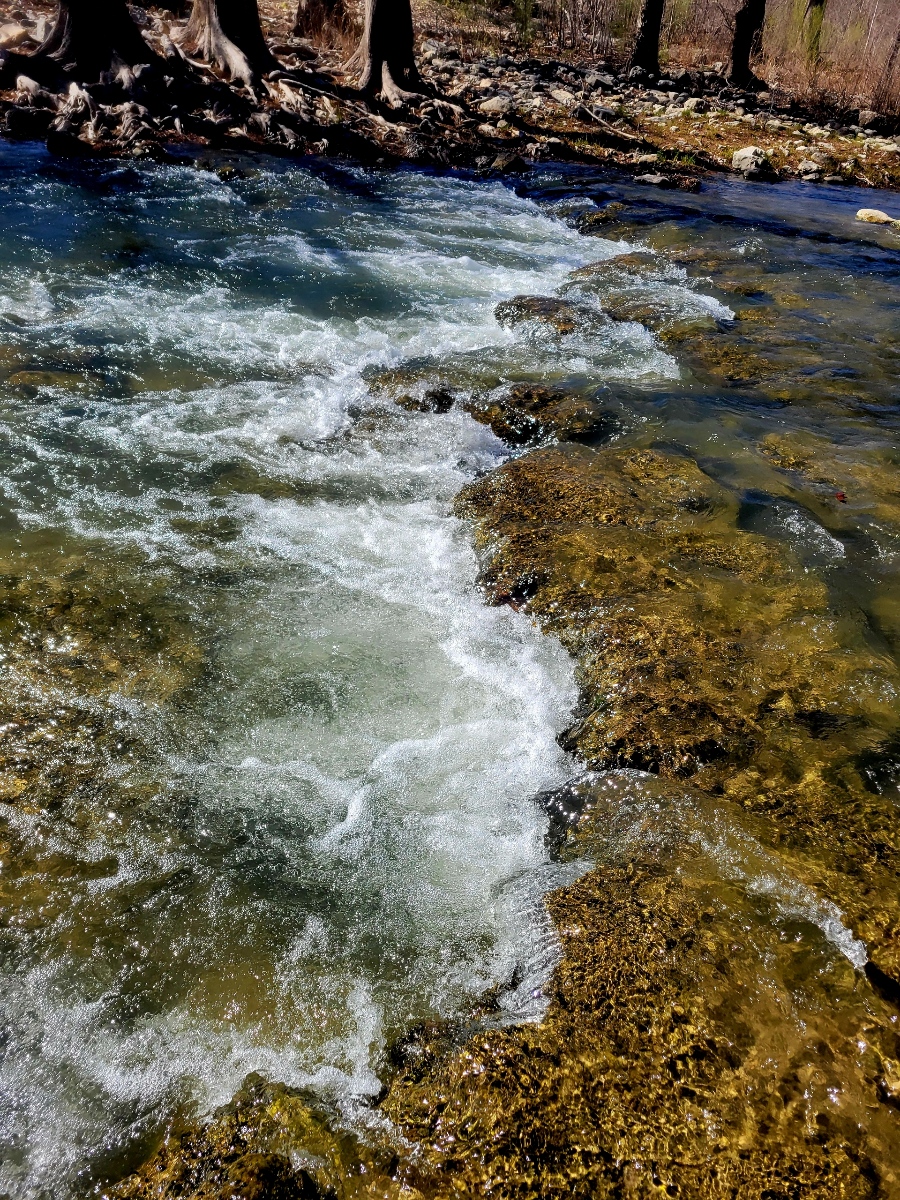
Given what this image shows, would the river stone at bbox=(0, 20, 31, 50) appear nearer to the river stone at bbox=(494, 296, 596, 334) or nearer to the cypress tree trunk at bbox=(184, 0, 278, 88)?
the cypress tree trunk at bbox=(184, 0, 278, 88)

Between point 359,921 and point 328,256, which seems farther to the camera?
point 328,256

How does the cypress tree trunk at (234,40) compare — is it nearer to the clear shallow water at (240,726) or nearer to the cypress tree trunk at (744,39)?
the clear shallow water at (240,726)

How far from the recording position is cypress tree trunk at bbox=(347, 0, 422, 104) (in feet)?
42.3

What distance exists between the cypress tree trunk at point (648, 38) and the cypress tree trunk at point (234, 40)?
31.4 ft

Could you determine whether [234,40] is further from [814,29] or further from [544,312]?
[814,29]

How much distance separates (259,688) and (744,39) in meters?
21.0

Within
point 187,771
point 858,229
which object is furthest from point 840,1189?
point 858,229

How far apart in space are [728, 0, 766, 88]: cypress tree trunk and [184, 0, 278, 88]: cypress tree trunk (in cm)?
1138

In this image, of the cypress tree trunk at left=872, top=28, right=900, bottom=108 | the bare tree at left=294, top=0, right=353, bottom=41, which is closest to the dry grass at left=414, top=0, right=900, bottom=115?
the cypress tree trunk at left=872, top=28, right=900, bottom=108

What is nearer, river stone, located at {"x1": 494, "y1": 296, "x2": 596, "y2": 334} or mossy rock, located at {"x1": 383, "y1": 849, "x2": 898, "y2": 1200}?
mossy rock, located at {"x1": 383, "y1": 849, "x2": 898, "y2": 1200}

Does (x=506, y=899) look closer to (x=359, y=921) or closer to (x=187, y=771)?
(x=359, y=921)

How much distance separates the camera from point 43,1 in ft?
52.2

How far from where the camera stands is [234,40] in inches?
507

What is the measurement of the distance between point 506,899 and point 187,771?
4.33ft
